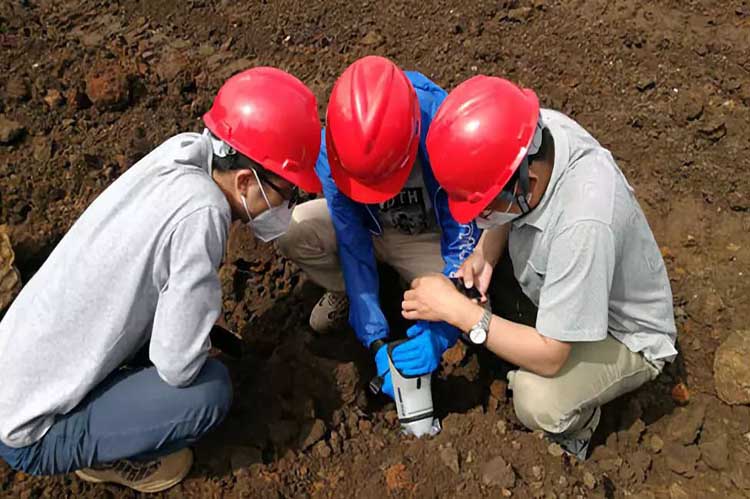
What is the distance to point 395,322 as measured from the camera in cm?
355

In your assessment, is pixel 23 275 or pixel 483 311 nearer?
pixel 483 311

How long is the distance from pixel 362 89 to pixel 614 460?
191cm

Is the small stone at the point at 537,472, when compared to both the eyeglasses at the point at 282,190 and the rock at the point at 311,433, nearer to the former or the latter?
the rock at the point at 311,433

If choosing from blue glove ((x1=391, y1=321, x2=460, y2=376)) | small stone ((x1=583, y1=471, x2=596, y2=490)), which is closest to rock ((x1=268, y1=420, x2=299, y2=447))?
blue glove ((x1=391, y1=321, x2=460, y2=376))

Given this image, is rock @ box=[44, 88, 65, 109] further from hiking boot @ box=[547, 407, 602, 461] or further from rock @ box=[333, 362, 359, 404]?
hiking boot @ box=[547, 407, 602, 461]

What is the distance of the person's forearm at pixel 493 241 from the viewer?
289 centimetres

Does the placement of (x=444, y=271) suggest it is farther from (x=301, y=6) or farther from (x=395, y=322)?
(x=301, y=6)

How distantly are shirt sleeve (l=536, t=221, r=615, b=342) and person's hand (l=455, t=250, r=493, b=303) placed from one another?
55 centimetres

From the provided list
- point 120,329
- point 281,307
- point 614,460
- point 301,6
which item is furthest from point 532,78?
point 120,329

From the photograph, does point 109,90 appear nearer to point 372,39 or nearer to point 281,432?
point 372,39

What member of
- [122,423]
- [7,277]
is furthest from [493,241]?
[7,277]

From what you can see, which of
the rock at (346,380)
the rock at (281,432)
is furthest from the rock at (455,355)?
the rock at (281,432)

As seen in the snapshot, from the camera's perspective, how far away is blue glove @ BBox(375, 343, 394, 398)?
2.89 metres

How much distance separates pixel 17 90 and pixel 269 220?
112 inches
